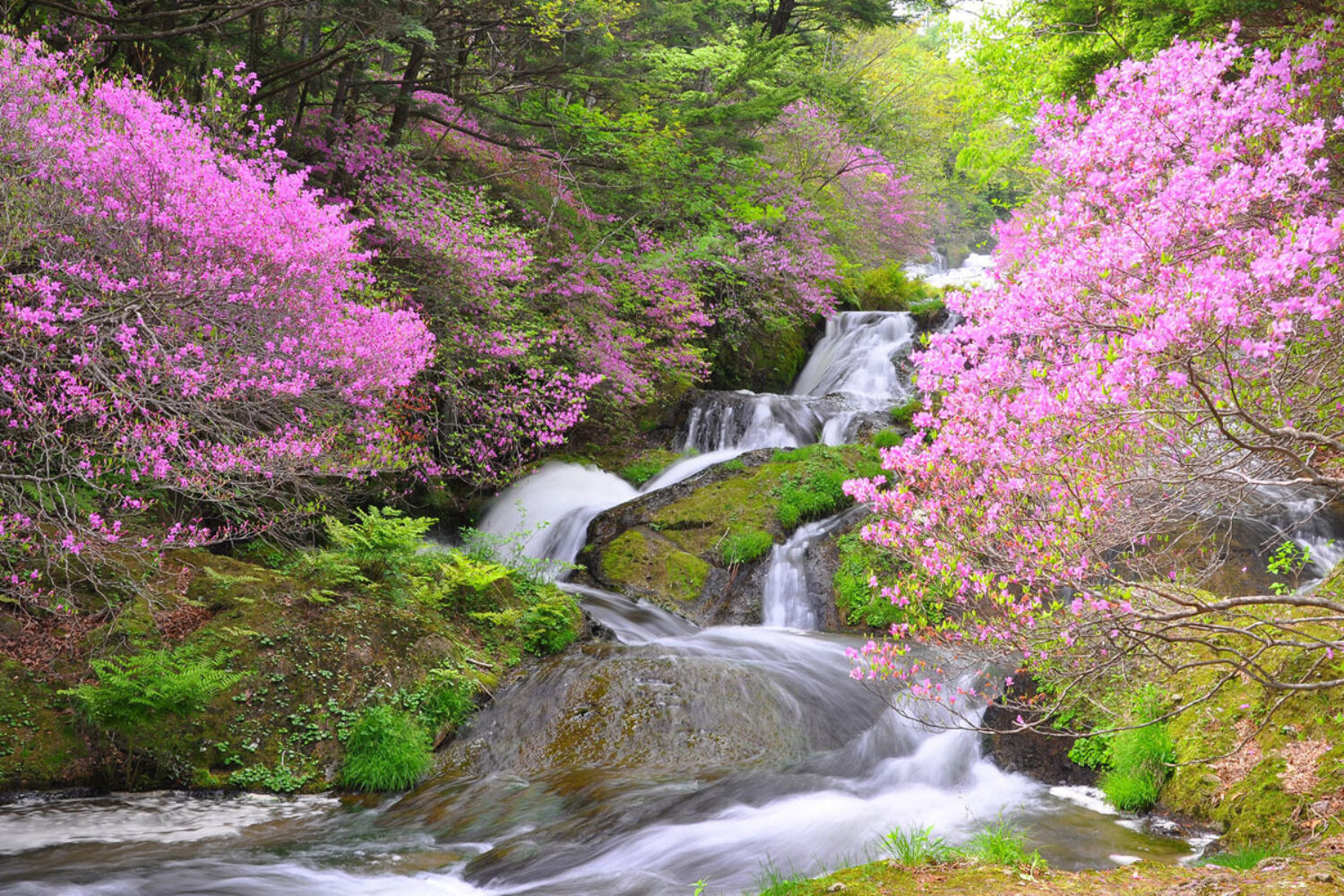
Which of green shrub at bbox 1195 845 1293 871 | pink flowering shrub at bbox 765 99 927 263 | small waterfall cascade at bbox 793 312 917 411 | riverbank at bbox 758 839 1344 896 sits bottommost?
green shrub at bbox 1195 845 1293 871

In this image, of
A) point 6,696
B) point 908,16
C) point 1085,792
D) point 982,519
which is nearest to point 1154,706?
point 1085,792

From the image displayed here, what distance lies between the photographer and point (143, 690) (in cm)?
586

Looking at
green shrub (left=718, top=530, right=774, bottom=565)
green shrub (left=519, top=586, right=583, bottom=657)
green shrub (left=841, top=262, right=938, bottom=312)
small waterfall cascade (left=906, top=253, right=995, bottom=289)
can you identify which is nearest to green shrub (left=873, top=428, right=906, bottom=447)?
green shrub (left=718, top=530, right=774, bottom=565)

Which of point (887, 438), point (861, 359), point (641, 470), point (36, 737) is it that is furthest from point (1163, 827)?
point (861, 359)

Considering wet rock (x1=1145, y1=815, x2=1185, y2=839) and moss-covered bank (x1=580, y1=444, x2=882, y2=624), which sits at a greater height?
moss-covered bank (x1=580, y1=444, x2=882, y2=624)

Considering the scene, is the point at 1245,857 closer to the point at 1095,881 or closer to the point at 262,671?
the point at 1095,881

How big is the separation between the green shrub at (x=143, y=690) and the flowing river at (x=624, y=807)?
57 centimetres

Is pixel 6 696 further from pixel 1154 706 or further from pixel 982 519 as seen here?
pixel 1154 706

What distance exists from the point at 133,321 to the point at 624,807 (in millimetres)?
5061

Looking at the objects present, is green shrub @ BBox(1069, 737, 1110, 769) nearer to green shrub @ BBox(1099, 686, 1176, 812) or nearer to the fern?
green shrub @ BBox(1099, 686, 1176, 812)

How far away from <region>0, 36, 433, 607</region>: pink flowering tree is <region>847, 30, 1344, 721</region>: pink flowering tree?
4674 mm

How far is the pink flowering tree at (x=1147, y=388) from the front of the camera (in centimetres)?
358

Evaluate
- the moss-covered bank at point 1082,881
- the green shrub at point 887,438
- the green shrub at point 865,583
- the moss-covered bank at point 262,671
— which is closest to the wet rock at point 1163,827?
the moss-covered bank at point 1082,881

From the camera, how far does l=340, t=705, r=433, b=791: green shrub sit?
636 cm
